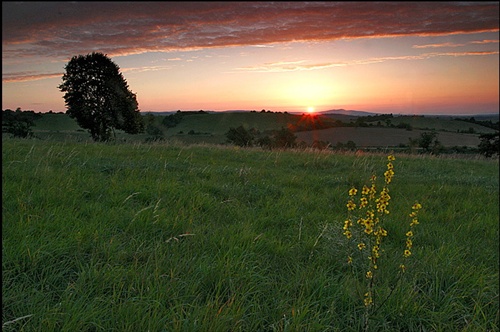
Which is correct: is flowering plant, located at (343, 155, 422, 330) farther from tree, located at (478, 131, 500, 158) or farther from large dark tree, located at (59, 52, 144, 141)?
tree, located at (478, 131, 500, 158)

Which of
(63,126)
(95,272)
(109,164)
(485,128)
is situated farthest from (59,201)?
(485,128)

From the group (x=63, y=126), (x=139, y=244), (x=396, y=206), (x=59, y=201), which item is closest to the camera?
(x=139, y=244)

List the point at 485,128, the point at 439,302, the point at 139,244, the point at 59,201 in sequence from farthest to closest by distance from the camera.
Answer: the point at 485,128 → the point at 59,201 → the point at 139,244 → the point at 439,302

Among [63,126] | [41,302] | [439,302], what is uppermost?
[63,126]

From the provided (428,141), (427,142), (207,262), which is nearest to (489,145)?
(428,141)

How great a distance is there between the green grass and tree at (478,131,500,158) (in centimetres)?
6006

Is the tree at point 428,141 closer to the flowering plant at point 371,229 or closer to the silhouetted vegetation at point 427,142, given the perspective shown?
the silhouetted vegetation at point 427,142

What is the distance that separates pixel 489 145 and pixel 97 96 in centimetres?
5844

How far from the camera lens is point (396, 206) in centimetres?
639

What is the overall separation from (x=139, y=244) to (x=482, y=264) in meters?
4.18

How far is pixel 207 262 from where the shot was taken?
11.6ft

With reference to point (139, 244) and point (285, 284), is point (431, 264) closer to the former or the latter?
point (285, 284)

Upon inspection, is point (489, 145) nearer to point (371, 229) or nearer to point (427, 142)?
point (427, 142)

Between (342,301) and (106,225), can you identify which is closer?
(342,301)
